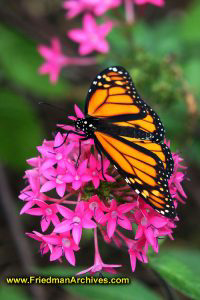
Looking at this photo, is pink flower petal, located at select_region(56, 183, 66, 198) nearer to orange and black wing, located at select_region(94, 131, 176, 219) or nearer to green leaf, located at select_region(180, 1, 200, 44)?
orange and black wing, located at select_region(94, 131, 176, 219)

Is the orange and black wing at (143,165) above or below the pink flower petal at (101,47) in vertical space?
below

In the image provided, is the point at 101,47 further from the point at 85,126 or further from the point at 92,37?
the point at 85,126

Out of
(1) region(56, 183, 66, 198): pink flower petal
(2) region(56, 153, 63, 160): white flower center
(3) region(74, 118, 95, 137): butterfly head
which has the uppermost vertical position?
(3) region(74, 118, 95, 137): butterfly head

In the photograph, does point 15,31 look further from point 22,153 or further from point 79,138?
point 79,138

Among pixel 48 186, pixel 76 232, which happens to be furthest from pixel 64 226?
pixel 48 186

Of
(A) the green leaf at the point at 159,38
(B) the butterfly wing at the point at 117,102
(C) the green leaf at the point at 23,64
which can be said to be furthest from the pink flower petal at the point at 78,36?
(B) the butterfly wing at the point at 117,102

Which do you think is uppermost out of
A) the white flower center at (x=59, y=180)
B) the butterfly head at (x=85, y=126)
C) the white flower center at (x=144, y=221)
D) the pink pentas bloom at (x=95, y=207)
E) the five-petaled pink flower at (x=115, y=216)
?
the butterfly head at (x=85, y=126)

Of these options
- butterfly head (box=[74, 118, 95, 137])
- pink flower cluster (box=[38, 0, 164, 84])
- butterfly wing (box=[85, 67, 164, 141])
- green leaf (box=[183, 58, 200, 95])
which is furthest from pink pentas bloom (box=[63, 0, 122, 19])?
butterfly head (box=[74, 118, 95, 137])

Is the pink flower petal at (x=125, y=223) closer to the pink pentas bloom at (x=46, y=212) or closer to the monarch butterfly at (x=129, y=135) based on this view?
the monarch butterfly at (x=129, y=135)
